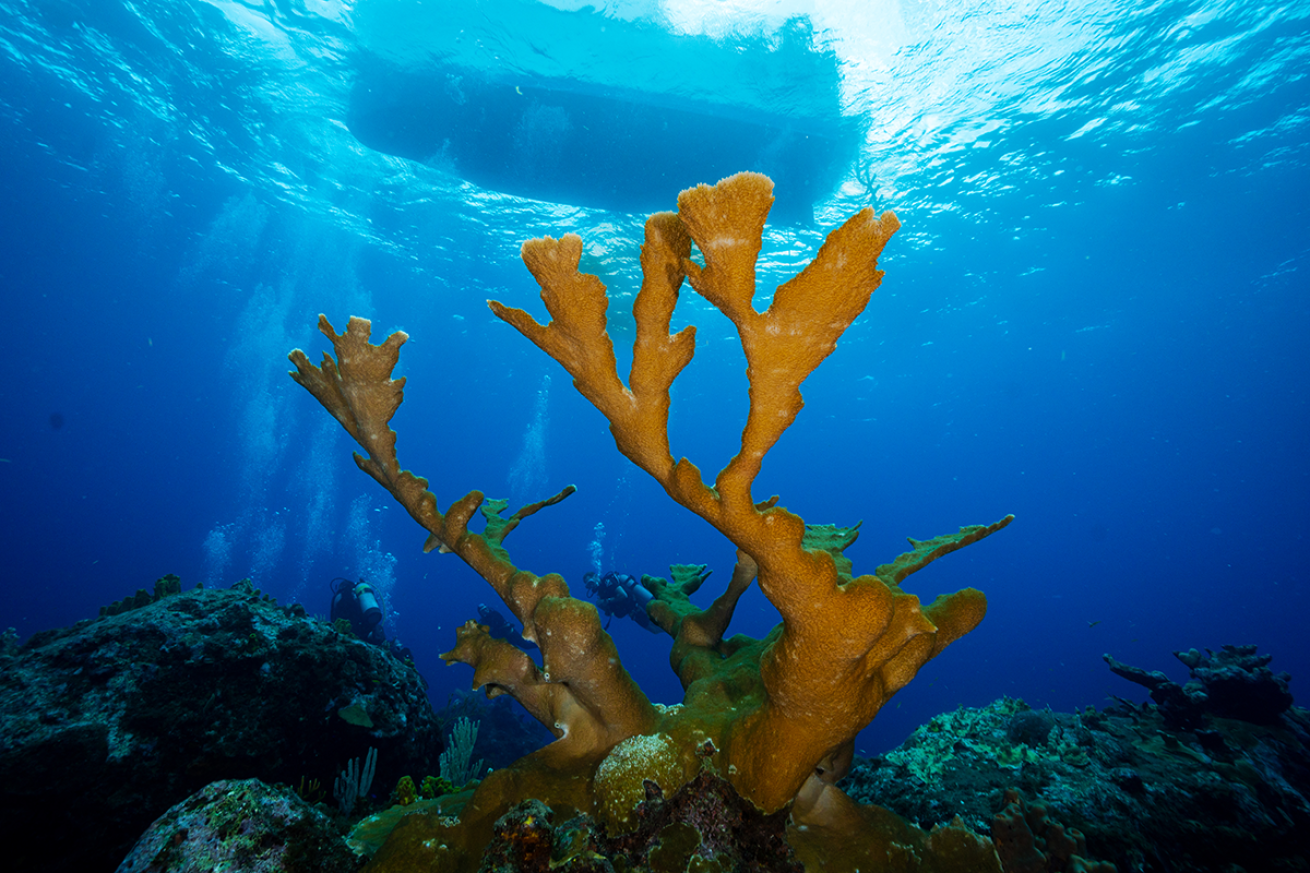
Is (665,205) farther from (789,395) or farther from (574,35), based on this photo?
(789,395)

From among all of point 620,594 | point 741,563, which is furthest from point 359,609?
point 741,563

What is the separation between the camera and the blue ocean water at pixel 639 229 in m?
15.3

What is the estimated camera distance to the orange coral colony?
59.6 inches

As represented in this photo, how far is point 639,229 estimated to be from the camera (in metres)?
21.3

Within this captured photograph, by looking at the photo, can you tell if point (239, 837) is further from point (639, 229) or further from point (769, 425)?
point (639, 229)

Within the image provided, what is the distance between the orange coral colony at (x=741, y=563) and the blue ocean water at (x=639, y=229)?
16.9 meters

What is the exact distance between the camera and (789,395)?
5.24 feet

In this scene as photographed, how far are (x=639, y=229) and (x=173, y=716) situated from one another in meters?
21.2

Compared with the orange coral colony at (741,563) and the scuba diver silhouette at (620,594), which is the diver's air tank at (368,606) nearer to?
the scuba diver silhouette at (620,594)

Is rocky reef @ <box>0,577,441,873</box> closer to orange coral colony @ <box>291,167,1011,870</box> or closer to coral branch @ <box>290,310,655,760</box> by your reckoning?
coral branch @ <box>290,310,655,760</box>

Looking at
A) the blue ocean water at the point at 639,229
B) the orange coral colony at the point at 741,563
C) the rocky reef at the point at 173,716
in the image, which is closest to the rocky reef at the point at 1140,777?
the orange coral colony at the point at 741,563

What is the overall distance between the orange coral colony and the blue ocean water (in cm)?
1695

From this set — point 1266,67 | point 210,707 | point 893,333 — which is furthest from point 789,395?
point 893,333

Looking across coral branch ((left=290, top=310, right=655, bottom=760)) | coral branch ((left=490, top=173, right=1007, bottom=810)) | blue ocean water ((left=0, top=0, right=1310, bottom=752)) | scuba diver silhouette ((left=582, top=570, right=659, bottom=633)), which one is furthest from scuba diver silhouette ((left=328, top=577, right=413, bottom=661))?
blue ocean water ((left=0, top=0, right=1310, bottom=752))
